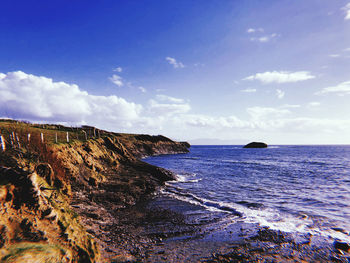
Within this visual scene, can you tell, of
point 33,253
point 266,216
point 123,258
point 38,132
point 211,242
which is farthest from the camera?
point 38,132

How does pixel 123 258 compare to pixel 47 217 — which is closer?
pixel 47 217

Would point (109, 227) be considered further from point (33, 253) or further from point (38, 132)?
point (38, 132)

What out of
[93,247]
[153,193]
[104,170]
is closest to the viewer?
[93,247]

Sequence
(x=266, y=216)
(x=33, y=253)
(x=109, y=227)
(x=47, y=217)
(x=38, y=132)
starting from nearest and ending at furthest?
Answer: (x=33, y=253) < (x=47, y=217) < (x=109, y=227) < (x=266, y=216) < (x=38, y=132)

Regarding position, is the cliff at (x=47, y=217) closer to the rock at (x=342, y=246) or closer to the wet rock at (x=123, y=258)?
the wet rock at (x=123, y=258)

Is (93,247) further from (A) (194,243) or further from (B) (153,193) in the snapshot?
(B) (153,193)

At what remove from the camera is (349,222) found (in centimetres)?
1315

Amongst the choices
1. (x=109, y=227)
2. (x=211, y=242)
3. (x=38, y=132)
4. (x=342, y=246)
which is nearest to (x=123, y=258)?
(x=109, y=227)

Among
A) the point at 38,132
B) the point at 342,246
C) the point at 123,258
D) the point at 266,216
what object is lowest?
the point at 266,216

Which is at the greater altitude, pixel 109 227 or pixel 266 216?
pixel 109 227

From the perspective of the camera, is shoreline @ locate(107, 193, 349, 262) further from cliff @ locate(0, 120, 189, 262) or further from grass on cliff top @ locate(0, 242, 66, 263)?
grass on cliff top @ locate(0, 242, 66, 263)

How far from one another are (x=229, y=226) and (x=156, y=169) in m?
18.2

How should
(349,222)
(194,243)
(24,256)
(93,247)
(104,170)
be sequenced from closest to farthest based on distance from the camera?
(24,256) → (93,247) → (194,243) → (349,222) → (104,170)

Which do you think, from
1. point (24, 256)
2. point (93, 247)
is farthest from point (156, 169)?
point (24, 256)
